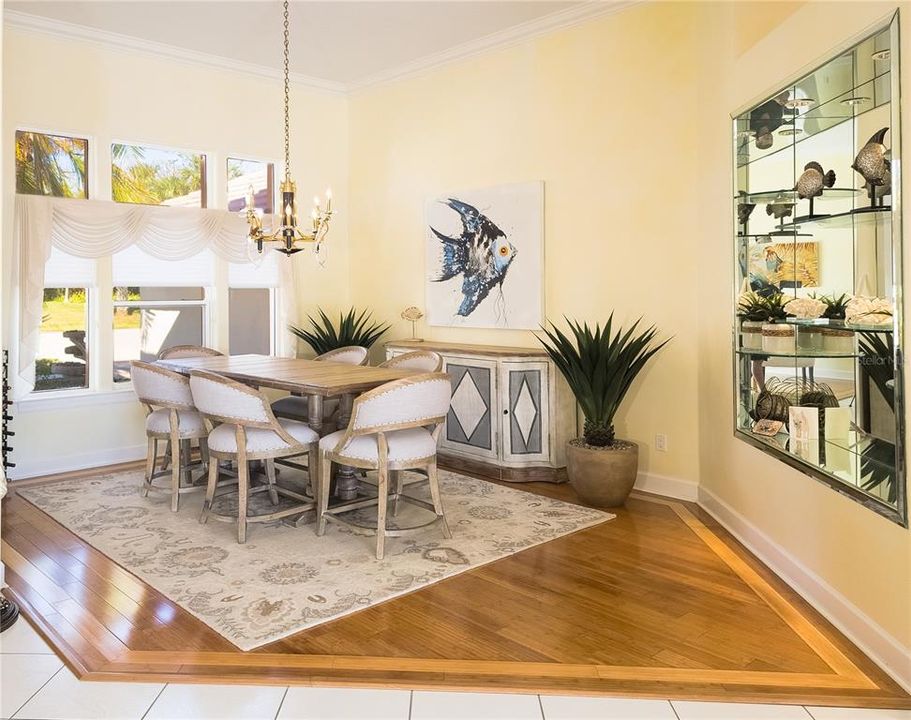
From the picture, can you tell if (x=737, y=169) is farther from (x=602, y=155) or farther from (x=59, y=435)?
(x=59, y=435)

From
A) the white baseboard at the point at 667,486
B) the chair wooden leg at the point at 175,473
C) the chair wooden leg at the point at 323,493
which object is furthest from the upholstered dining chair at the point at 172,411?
the white baseboard at the point at 667,486

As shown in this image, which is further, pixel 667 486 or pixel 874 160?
pixel 667 486

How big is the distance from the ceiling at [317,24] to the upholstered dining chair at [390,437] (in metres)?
2.78

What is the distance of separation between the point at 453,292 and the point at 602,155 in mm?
1639

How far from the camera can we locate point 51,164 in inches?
209

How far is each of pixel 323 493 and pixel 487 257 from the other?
2.50 metres

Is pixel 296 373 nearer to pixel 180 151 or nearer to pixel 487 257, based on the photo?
pixel 487 257

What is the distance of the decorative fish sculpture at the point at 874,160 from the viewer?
273 cm

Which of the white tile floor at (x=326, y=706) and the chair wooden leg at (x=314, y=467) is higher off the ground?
the chair wooden leg at (x=314, y=467)

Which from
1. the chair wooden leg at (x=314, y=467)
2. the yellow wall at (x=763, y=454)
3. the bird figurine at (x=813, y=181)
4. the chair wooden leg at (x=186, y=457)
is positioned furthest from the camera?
the chair wooden leg at (x=186, y=457)

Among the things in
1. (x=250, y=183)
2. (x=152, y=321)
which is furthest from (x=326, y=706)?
Result: (x=250, y=183)

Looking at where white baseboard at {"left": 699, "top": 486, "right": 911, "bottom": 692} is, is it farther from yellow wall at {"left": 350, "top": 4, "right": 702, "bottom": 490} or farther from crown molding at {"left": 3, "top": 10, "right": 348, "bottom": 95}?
crown molding at {"left": 3, "top": 10, "right": 348, "bottom": 95}

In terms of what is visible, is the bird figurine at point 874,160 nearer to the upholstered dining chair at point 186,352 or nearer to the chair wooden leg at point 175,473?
the chair wooden leg at point 175,473

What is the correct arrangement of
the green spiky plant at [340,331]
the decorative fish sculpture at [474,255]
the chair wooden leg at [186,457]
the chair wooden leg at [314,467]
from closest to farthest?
the chair wooden leg at [314,467] → the chair wooden leg at [186,457] → the decorative fish sculpture at [474,255] → the green spiky plant at [340,331]
